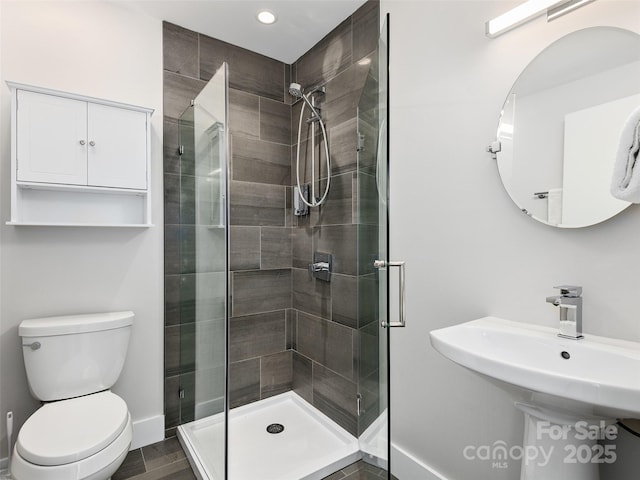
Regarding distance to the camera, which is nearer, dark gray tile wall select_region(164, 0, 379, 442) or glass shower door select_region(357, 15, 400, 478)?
glass shower door select_region(357, 15, 400, 478)

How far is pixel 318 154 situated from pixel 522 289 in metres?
1.52

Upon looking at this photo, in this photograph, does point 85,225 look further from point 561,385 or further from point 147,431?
point 561,385

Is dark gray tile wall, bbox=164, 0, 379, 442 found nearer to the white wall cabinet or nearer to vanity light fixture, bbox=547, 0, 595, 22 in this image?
the white wall cabinet

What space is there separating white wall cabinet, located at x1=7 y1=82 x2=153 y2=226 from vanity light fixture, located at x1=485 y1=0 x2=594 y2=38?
175 centimetres

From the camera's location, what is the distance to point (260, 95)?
2504 mm

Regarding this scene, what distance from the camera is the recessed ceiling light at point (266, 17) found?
204 centimetres

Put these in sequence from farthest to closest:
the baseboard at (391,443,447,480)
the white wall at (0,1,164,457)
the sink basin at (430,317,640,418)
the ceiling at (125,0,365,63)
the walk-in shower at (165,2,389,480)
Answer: the ceiling at (125,0,365,63)
the white wall at (0,1,164,457)
the baseboard at (391,443,447,480)
the walk-in shower at (165,2,389,480)
the sink basin at (430,317,640,418)

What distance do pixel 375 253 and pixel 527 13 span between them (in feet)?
3.32

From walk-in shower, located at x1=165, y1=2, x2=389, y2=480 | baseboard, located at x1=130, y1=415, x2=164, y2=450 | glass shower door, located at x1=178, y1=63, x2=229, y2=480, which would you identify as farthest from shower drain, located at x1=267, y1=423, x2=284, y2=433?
baseboard, located at x1=130, y1=415, x2=164, y2=450

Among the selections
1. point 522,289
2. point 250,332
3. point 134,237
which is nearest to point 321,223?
point 250,332

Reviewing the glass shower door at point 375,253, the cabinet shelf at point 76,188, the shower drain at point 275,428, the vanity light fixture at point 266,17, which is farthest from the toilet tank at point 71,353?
the vanity light fixture at point 266,17

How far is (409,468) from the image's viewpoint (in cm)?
169

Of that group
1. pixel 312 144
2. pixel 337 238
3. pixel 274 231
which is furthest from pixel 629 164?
pixel 274 231

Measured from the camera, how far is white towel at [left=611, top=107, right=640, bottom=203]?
3.02ft
